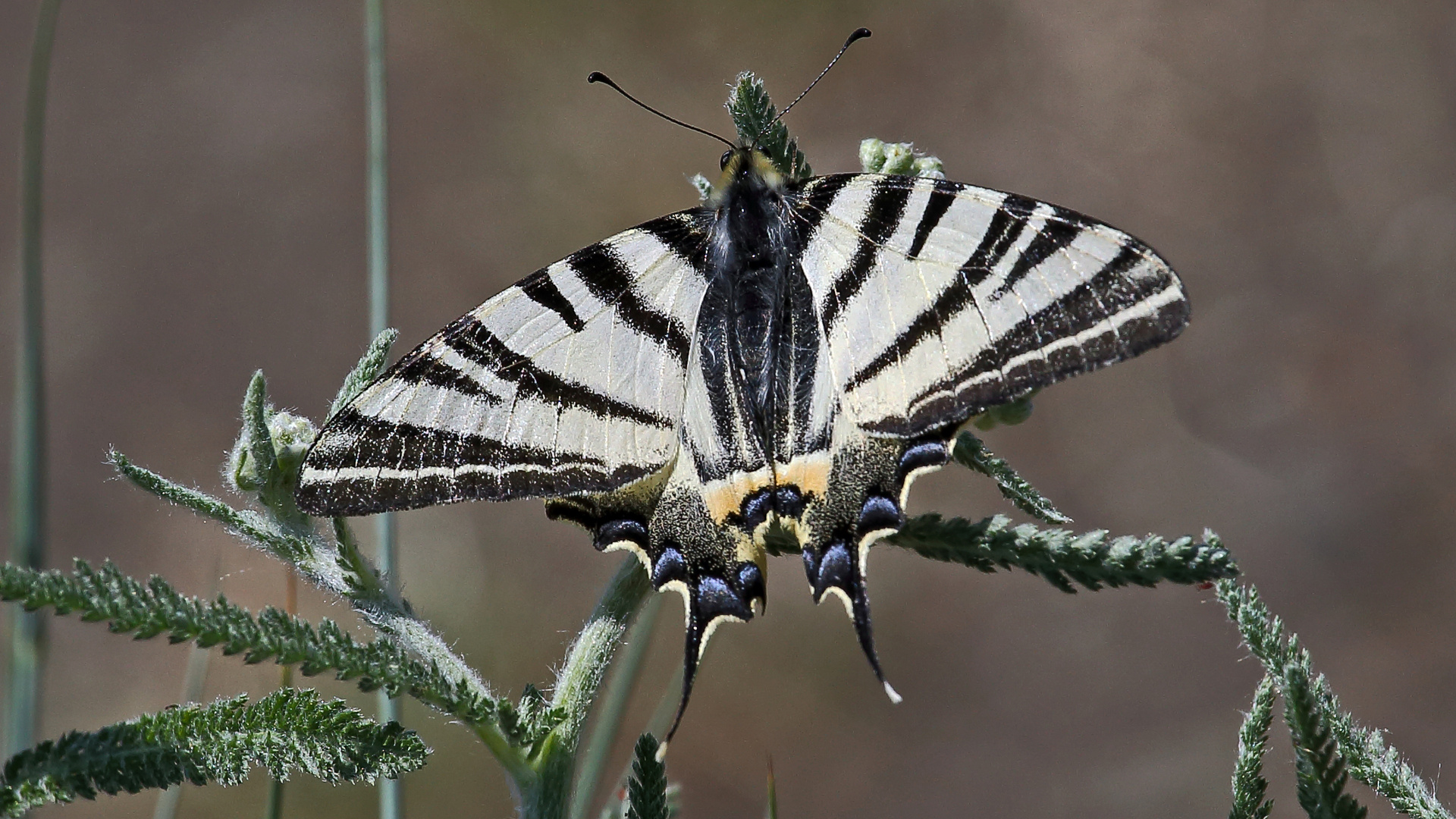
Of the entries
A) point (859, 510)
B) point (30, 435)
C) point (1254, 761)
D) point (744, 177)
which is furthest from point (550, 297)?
point (1254, 761)

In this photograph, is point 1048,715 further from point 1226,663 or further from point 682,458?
point 682,458

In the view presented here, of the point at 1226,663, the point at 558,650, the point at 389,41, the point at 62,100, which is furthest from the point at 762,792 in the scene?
the point at 62,100

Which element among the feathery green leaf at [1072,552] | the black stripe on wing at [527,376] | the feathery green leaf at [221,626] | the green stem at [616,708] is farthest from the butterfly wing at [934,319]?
the feathery green leaf at [221,626]

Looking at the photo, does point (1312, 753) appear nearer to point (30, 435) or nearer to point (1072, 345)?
point (1072, 345)

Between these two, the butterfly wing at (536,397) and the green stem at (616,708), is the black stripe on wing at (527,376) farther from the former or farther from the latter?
the green stem at (616,708)

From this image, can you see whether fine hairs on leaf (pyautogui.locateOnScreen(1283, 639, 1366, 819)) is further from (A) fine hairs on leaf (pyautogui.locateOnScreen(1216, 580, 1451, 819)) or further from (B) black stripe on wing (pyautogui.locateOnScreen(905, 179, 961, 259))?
(B) black stripe on wing (pyautogui.locateOnScreen(905, 179, 961, 259))
